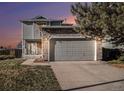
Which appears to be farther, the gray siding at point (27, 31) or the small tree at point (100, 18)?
the gray siding at point (27, 31)

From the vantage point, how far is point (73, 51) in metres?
29.2

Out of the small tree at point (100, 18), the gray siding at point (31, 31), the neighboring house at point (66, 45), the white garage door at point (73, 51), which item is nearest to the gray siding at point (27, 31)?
the gray siding at point (31, 31)

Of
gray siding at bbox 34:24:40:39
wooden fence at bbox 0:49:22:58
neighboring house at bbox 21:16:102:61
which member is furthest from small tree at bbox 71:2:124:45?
wooden fence at bbox 0:49:22:58

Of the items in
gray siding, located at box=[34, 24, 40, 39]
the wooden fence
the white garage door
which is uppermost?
gray siding, located at box=[34, 24, 40, 39]

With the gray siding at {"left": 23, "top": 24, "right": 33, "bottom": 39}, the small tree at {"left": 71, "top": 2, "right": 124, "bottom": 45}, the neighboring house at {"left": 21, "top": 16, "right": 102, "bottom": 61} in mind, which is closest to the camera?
the small tree at {"left": 71, "top": 2, "right": 124, "bottom": 45}

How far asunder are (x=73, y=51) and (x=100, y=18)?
9.27 m

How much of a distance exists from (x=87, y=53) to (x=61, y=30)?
3053 mm

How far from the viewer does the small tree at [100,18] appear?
761 inches

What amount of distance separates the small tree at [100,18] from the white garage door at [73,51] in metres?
5.82

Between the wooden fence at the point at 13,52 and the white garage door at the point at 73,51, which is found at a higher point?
the white garage door at the point at 73,51

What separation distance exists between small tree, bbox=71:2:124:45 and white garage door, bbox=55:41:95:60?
5.82 m

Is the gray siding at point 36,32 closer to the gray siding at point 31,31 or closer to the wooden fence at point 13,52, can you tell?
the gray siding at point 31,31

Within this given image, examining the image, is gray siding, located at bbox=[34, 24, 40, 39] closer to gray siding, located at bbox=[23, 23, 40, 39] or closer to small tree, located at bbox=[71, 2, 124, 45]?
gray siding, located at bbox=[23, 23, 40, 39]

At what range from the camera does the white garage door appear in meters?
29.2
